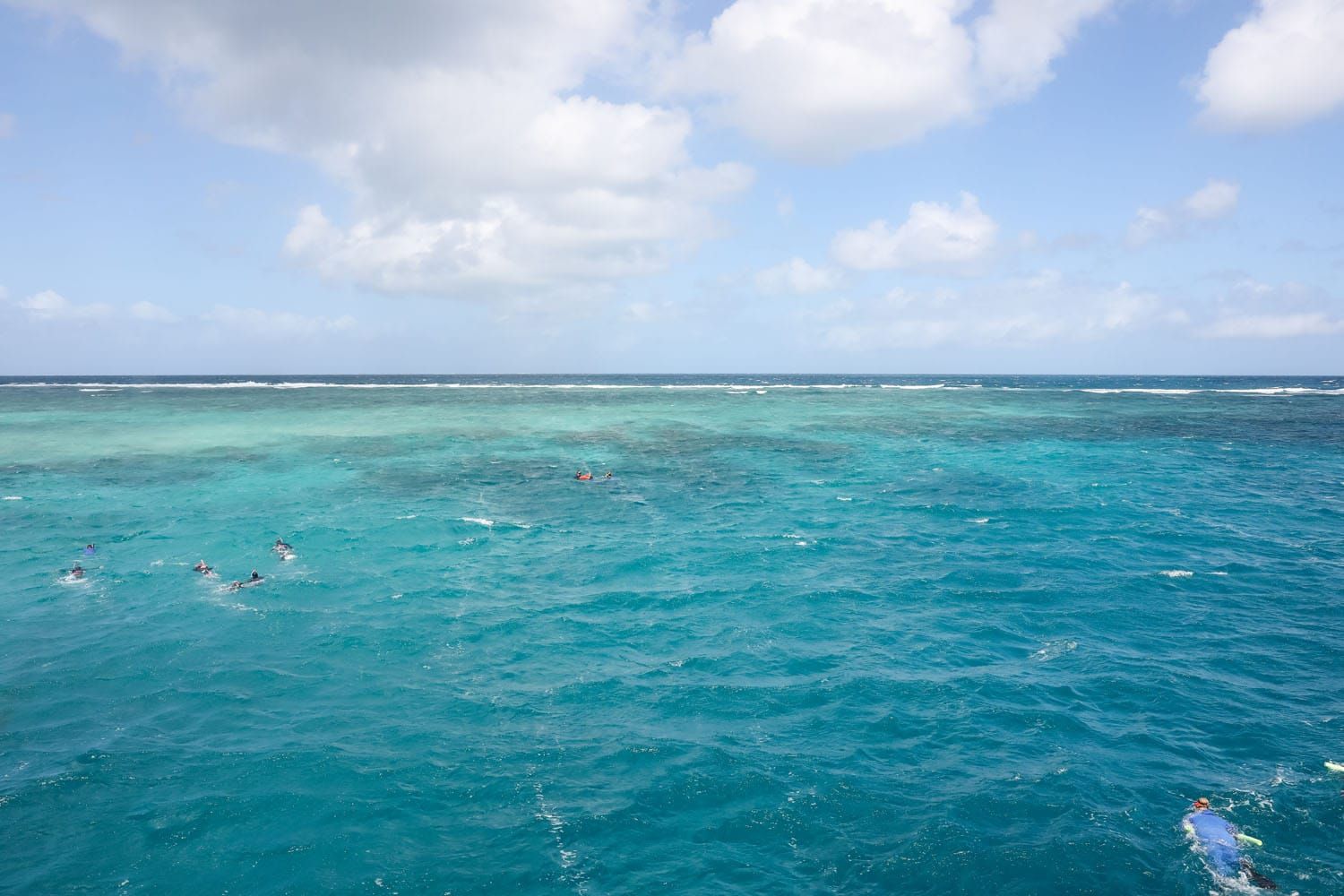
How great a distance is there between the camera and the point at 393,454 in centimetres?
7000

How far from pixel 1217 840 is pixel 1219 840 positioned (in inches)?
2.0

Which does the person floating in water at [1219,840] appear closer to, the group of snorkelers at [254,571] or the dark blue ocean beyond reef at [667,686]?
the dark blue ocean beyond reef at [667,686]

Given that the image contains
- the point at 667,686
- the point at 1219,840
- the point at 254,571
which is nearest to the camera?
the point at 1219,840

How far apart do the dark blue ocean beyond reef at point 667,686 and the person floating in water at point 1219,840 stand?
15.4 inches

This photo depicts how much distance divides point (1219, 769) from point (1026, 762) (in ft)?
17.2

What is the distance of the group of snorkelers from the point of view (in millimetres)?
32719

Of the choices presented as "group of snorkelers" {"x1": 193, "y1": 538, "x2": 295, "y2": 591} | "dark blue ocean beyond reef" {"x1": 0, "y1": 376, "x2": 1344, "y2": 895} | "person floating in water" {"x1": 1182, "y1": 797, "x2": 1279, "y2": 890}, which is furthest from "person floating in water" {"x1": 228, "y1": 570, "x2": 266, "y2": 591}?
"person floating in water" {"x1": 1182, "y1": 797, "x2": 1279, "y2": 890}

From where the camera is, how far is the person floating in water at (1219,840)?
50.4 ft

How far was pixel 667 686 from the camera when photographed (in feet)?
78.1

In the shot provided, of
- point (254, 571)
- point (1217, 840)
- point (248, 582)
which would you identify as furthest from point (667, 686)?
point (254, 571)

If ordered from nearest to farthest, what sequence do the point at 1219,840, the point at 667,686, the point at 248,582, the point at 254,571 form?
the point at 1219,840 < the point at 667,686 < the point at 248,582 < the point at 254,571

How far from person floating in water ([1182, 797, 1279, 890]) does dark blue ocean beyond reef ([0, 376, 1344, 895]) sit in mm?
392

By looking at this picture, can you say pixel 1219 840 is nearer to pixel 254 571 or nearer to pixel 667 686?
pixel 667 686

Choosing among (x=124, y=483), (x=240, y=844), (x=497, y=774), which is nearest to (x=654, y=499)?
(x=497, y=774)
